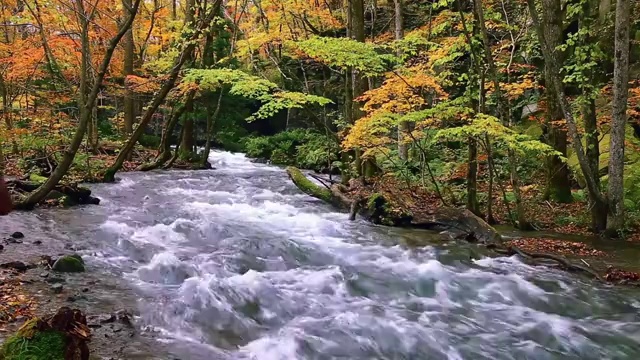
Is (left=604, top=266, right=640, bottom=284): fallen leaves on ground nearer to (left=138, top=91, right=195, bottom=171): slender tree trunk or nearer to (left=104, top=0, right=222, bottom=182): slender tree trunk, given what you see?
(left=104, top=0, right=222, bottom=182): slender tree trunk

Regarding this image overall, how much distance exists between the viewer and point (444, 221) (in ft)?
31.7

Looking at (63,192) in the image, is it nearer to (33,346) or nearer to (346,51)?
(346,51)

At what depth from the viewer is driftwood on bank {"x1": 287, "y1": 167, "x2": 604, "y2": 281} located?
7.84 meters

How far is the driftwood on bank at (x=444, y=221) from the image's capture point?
7835 millimetres

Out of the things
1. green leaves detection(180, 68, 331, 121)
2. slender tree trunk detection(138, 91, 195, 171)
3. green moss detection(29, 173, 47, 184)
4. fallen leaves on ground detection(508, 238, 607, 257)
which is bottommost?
fallen leaves on ground detection(508, 238, 607, 257)

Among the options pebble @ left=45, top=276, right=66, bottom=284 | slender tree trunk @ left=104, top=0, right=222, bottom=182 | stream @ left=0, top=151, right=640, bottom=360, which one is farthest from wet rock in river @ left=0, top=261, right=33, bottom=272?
slender tree trunk @ left=104, top=0, right=222, bottom=182

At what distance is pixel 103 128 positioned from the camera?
23281 millimetres

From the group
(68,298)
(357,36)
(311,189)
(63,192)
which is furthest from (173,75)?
(68,298)

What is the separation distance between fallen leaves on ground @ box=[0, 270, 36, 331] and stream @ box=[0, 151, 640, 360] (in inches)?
34.1

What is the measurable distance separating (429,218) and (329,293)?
4153 millimetres

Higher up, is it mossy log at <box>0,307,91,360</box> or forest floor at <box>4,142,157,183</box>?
forest floor at <box>4,142,157,183</box>

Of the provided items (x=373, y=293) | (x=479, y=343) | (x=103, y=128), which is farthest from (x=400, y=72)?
(x=103, y=128)

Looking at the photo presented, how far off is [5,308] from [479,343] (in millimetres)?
4734

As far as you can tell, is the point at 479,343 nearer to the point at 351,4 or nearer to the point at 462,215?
the point at 462,215
